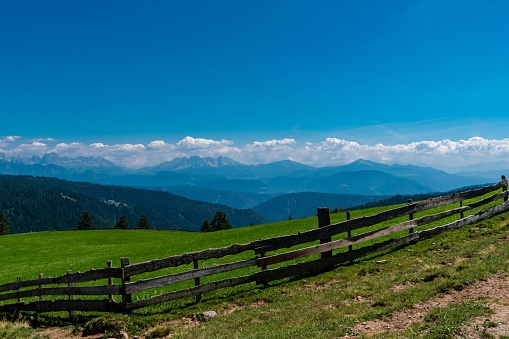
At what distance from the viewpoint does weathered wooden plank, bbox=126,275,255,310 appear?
12.4 metres

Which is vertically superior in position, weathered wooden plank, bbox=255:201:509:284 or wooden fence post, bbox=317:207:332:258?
wooden fence post, bbox=317:207:332:258

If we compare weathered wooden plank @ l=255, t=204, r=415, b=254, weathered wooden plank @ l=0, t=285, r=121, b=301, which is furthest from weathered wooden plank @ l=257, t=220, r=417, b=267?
weathered wooden plank @ l=0, t=285, r=121, b=301

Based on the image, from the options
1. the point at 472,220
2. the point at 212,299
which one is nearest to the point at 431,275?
the point at 212,299

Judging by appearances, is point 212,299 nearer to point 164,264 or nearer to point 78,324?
point 164,264

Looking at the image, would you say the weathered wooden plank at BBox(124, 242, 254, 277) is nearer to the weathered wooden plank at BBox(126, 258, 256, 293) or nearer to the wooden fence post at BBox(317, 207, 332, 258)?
the weathered wooden plank at BBox(126, 258, 256, 293)

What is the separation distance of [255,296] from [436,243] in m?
9.06

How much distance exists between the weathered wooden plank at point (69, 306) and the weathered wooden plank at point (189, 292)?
0.77 m

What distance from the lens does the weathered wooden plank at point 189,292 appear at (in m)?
12.4

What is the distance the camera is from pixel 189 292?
12.8m

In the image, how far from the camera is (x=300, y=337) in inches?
338

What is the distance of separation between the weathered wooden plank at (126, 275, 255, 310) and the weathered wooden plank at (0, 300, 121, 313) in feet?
2.51

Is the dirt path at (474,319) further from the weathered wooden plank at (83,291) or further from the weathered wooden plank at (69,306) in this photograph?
the weathered wooden plank at (69,306)

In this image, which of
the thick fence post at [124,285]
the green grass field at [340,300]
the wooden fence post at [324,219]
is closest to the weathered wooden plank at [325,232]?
the wooden fence post at [324,219]

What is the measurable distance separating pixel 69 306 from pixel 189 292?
496cm
